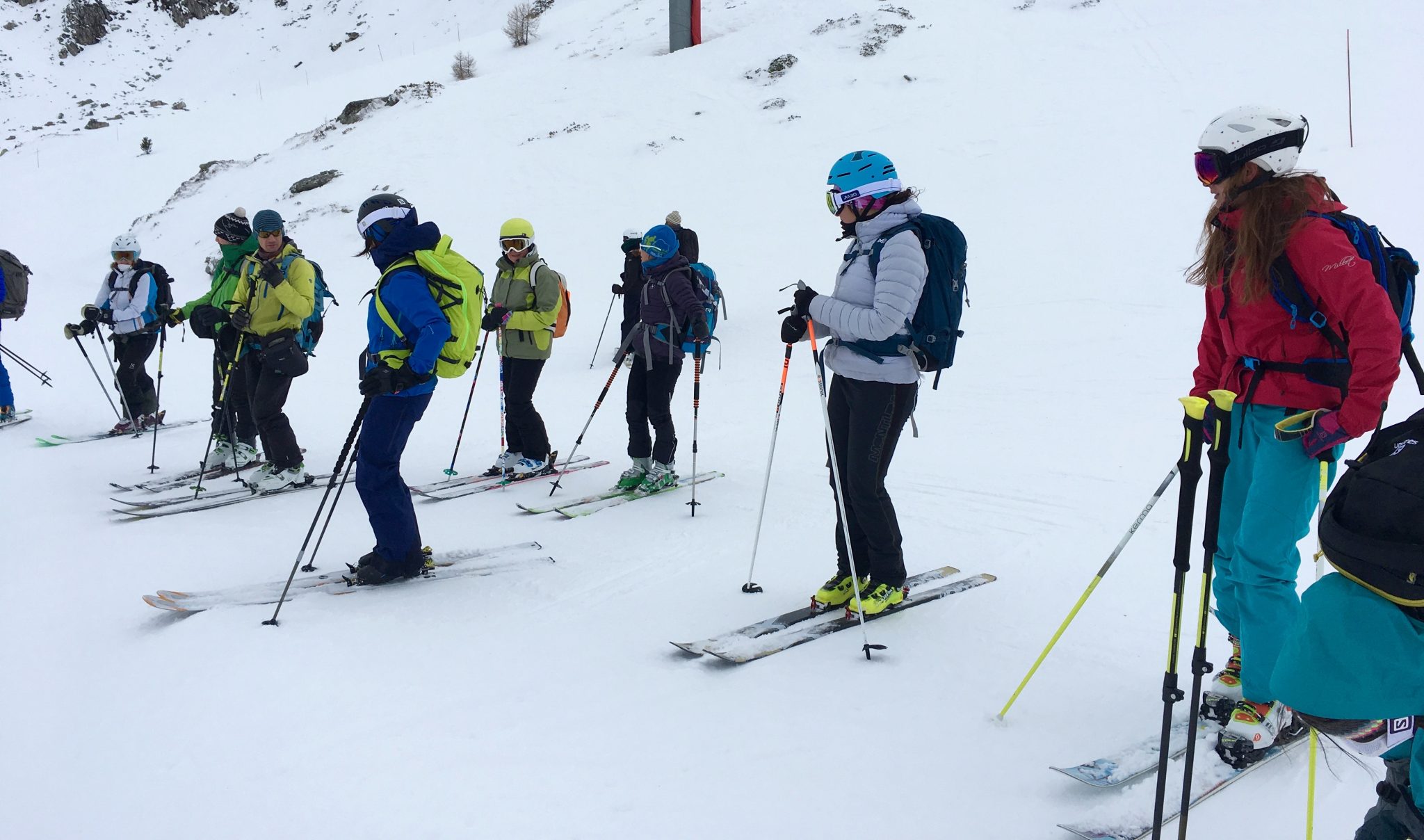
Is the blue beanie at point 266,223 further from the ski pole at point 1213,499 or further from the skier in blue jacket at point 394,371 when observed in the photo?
the ski pole at point 1213,499

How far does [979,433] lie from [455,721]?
20.4 ft

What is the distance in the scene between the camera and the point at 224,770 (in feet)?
10.9

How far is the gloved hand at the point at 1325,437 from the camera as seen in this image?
2.92 m

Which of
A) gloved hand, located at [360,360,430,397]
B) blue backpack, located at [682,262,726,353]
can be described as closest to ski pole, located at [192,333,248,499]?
gloved hand, located at [360,360,430,397]

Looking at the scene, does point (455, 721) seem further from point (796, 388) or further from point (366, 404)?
point (796, 388)

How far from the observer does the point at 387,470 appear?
16.9 ft

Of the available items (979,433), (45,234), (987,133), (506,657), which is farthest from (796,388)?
(45,234)

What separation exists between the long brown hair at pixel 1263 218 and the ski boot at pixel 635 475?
16.1ft

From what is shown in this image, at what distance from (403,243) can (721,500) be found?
3.18 metres

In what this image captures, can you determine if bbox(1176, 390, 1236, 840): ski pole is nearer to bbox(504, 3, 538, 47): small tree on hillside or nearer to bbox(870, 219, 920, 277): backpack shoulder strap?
bbox(870, 219, 920, 277): backpack shoulder strap

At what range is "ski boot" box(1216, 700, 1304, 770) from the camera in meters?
3.22

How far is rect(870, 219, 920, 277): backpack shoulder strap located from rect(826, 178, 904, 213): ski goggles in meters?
0.18

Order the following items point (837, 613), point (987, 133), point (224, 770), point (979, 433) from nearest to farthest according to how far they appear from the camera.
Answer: point (224, 770), point (837, 613), point (979, 433), point (987, 133)

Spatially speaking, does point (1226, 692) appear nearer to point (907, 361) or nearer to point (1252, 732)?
point (1252, 732)
